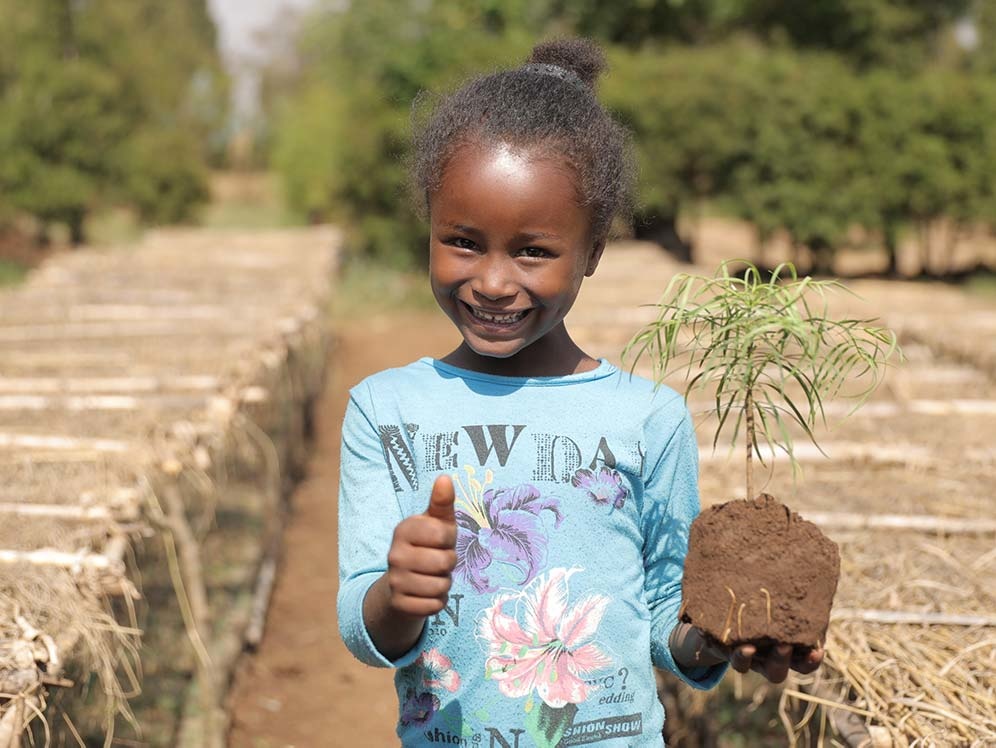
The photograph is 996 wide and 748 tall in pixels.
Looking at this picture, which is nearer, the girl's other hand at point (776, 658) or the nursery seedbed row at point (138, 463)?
the girl's other hand at point (776, 658)

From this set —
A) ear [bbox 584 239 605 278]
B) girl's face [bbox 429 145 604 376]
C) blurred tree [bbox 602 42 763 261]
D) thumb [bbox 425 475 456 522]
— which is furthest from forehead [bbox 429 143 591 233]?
blurred tree [bbox 602 42 763 261]

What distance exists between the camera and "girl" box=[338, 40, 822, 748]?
1582 mm

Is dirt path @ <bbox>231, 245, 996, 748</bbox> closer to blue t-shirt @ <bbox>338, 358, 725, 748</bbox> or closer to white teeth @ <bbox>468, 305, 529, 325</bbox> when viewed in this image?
blue t-shirt @ <bbox>338, 358, 725, 748</bbox>

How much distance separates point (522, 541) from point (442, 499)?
342 millimetres

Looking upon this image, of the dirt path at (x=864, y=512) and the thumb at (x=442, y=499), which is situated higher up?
the thumb at (x=442, y=499)

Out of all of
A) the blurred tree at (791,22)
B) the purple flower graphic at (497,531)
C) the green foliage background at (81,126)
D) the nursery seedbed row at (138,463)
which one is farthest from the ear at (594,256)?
the blurred tree at (791,22)

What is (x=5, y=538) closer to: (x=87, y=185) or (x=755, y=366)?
(x=755, y=366)

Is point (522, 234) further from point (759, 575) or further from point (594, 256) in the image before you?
point (759, 575)

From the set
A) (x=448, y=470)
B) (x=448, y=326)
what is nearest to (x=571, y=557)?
(x=448, y=470)

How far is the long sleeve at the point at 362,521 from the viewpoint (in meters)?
1.51

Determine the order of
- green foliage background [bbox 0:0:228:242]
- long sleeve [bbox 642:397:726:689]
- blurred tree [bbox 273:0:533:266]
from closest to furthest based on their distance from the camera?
1. long sleeve [bbox 642:397:726:689]
2. blurred tree [bbox 273:0:533:266]
3. green foliage background [bbox 0:0:228:242]

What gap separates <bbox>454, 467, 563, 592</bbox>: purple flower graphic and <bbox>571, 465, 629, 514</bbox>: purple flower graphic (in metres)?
0.06

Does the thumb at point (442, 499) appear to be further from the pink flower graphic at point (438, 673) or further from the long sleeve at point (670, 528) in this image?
the long sleeve at point (670, 528)

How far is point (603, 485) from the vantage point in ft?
5.32
